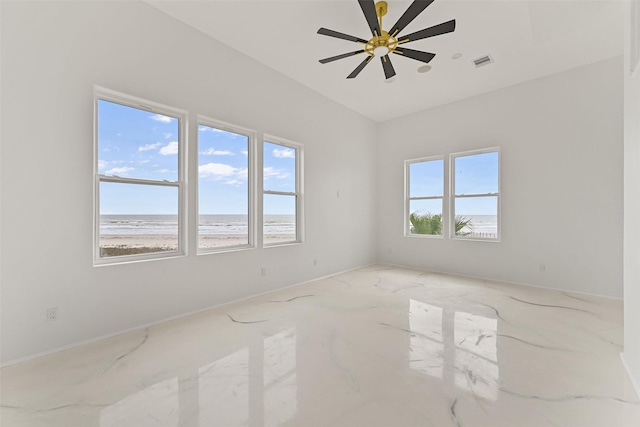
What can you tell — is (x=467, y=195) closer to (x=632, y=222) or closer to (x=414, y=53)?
(x=414, y=53)

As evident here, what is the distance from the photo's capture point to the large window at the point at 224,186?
11.8ft

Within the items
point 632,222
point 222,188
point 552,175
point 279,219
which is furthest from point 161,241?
point 552,175

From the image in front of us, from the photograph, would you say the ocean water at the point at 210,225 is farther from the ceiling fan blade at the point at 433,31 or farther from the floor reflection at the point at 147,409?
the ceiling fan blade at the point at 433,31

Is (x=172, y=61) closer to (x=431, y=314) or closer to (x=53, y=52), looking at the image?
(x=53, y=52)

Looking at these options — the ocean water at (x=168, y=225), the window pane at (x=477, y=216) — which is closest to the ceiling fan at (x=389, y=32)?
the ocean water at (x=168, y=225)

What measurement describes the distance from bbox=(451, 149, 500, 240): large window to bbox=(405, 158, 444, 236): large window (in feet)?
0.95

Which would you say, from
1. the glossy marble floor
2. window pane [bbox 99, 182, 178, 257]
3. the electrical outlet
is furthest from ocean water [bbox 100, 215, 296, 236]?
the glossy marble floor

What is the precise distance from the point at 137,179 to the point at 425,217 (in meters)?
5.19

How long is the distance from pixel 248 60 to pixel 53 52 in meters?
2.13

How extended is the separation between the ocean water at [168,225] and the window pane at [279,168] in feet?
1.70

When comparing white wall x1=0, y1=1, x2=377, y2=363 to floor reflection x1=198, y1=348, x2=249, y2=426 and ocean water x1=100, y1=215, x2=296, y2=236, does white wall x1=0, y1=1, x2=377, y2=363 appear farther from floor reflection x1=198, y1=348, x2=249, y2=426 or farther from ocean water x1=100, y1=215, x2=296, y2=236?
floor reflection x1=198, y1=348, x2=249, y2=426

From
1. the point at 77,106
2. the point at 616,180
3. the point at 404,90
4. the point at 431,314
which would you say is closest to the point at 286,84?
the point at 404,90

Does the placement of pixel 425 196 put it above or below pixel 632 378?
above

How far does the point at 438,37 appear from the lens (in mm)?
3412
